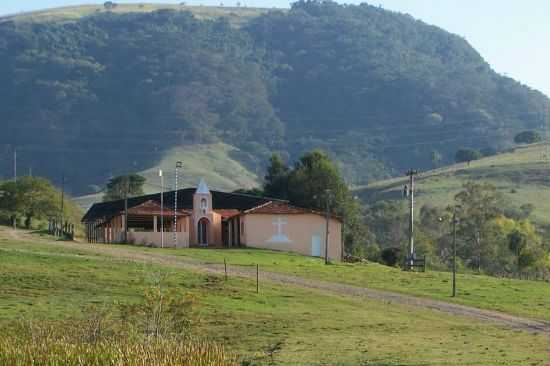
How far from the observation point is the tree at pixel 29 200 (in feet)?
318

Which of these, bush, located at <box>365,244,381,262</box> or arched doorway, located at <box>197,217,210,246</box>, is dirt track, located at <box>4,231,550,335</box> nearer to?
arched doorway, located at <box>197,217,210,246</box>

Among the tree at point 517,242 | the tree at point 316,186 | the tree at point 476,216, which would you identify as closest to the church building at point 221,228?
the tree at point 316,186

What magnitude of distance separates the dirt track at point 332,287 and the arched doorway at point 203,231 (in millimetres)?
12538

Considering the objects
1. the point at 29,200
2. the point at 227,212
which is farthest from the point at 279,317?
the point at 29,200

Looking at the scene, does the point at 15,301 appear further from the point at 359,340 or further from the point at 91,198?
the point at 91,198

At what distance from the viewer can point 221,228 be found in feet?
284

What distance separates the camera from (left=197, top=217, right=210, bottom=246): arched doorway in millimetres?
84188

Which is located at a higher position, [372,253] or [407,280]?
[372,253]

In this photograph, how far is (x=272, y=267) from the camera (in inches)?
2549

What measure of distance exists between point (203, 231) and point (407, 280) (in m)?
25.2

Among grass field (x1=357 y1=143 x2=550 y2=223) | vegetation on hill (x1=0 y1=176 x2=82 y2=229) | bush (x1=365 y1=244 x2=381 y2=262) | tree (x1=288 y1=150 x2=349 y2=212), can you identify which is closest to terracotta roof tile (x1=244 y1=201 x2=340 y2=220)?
bush (x1=365 y1=244 x2=381 y2=262)

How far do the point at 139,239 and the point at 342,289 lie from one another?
2623cm

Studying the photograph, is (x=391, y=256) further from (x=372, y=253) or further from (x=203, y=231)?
(x=203, y=231)

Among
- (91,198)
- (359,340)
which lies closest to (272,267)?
(359,340)
